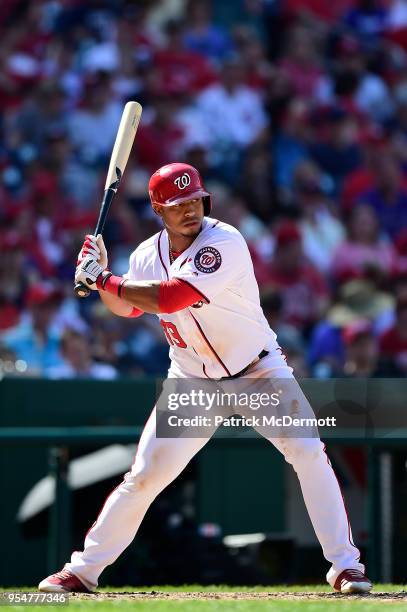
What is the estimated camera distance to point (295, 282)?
9.34 metres

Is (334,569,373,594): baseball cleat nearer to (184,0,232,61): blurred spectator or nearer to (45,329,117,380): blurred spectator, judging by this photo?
(45,329,117,380): blurred spectator

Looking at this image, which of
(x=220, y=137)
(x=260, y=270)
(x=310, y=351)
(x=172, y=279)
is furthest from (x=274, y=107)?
→ (x=172, y=279)

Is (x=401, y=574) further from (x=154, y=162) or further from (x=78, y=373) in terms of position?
(x=154, y=162)

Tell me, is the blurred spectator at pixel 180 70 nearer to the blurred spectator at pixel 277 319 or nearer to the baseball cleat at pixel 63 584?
the blurred spectator at pixel 277 319

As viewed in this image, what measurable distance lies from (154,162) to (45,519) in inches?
163

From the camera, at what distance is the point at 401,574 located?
6.29 m

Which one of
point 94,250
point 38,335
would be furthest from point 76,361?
point 94,250

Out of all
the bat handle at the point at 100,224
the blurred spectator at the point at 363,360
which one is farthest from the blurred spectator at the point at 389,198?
the bat handle at the point at 100,224

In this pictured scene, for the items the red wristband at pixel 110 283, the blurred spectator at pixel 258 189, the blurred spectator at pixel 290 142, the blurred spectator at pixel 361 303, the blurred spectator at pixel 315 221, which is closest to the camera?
the red wristband at pixel 110 283

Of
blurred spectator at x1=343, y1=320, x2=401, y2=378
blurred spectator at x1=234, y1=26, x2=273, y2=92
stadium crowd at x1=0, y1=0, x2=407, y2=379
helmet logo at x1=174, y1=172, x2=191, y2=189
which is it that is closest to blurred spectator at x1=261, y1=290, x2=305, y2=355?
stadium crowd at x1=0, y1=0, x2=407, y2=379

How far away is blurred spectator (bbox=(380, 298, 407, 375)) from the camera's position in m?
8.63

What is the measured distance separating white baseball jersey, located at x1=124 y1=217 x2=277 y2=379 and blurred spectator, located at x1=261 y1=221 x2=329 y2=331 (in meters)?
4.21

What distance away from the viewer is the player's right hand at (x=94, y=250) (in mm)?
4840

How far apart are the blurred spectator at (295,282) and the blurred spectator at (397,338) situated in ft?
2.15
